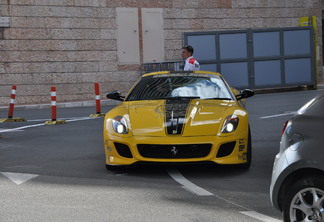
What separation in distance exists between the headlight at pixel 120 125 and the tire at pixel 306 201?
3775 mm

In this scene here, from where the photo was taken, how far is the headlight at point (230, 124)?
892cm

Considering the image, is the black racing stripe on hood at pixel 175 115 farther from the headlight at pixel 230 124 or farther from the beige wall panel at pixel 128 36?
the beige wall panel at pixel 128 36

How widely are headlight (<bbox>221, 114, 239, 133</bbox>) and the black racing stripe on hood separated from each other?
49 centimetres

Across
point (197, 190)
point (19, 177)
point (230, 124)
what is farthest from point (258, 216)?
point (19, 177)

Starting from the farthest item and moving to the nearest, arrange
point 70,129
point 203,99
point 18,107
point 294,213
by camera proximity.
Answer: point 18,107 → point 70,129 → point 203,99 → point 294,213

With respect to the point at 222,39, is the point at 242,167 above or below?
below

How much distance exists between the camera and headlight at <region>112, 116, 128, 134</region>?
29.5 feet

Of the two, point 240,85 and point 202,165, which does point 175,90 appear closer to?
point 202,165

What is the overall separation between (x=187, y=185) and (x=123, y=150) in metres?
1.11

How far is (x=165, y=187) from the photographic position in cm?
811

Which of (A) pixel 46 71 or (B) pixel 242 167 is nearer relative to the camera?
(B) pixel 242 167

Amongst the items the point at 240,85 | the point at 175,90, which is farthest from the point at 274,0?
the point at 175,90

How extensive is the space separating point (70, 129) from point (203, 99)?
5961mm

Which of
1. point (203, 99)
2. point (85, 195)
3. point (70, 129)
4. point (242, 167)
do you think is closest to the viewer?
point (85, 195)
